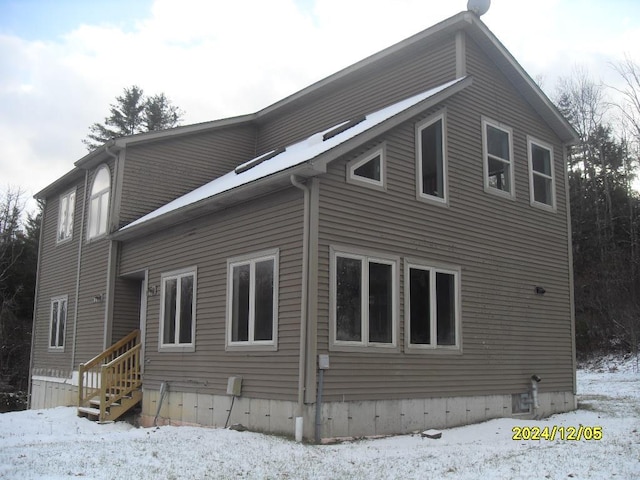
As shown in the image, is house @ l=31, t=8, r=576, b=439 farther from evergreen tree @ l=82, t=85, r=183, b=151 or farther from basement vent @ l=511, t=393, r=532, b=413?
evergreen tree @ l=82, t=85, r=183, b=151

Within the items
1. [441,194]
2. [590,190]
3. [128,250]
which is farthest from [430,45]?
[590,190]

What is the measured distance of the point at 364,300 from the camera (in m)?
10.3

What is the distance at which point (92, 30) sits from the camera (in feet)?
42.7

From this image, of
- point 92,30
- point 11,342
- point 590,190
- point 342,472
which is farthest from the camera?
point 590,190

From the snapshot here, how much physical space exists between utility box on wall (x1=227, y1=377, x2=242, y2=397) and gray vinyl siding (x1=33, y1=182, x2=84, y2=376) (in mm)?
8339

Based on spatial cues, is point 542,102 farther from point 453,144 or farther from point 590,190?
point 590,190

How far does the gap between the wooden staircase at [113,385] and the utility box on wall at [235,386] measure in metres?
3.65

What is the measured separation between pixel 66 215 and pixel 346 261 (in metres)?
12.0

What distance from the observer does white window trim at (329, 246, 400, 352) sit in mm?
9836

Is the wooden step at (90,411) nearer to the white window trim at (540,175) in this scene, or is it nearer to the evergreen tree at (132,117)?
the white window trim at (540,175)

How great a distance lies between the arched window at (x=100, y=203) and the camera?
16.1 m

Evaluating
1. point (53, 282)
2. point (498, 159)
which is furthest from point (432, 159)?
point (53, 282)

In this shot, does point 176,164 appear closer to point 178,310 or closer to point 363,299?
point 178,310

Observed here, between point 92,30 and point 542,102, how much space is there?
10.0 meters
